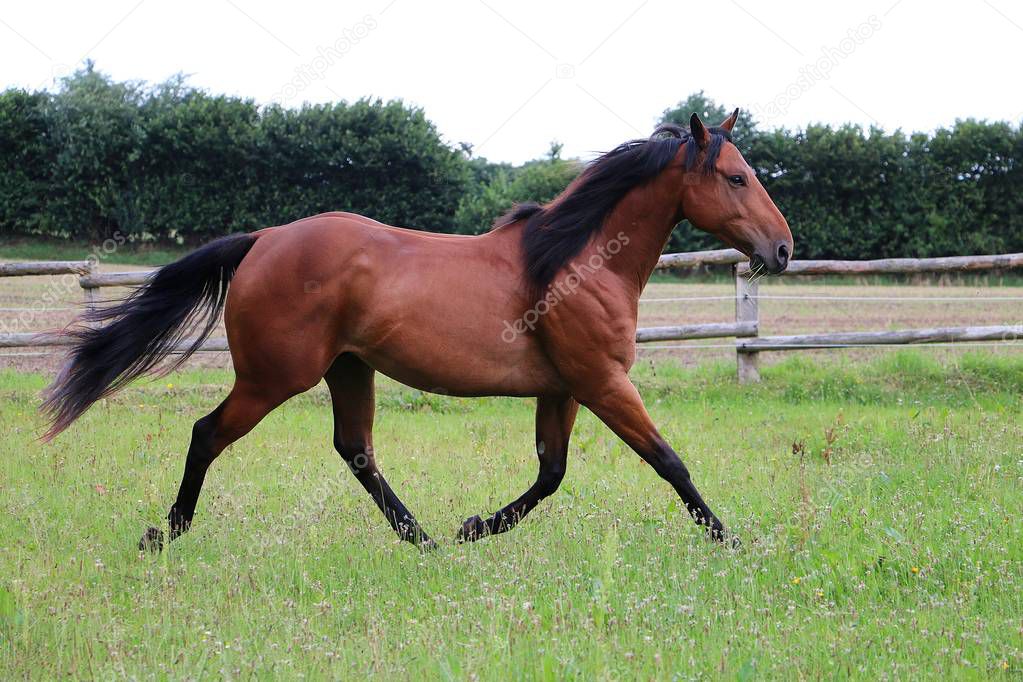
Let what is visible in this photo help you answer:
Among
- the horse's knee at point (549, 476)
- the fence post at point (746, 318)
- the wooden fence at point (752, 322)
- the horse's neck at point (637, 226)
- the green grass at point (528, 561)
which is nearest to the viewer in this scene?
the green grass at point (528, 561)

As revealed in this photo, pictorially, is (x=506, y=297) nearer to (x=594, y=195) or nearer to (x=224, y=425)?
(x=594, y=195)

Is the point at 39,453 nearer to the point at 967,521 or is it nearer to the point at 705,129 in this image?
the point at 705,129

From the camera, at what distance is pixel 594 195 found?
4.72 meters

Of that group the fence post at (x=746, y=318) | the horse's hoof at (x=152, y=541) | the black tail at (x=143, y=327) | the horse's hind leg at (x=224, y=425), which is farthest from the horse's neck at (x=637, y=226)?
the fence post at (x=746, y=318)

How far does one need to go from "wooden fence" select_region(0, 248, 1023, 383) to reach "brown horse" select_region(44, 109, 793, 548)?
5.02 metres

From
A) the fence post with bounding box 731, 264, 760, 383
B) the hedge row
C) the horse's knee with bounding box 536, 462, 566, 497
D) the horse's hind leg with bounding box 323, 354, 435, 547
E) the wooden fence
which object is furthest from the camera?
the hedge row

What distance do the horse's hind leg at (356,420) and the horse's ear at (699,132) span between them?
2116mm

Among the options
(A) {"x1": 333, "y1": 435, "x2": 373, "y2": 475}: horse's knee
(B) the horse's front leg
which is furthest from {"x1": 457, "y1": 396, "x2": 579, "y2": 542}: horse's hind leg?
(A) {"x1": 333, "y1": 435, "x2": 373, "y2": 475}: horse's knee

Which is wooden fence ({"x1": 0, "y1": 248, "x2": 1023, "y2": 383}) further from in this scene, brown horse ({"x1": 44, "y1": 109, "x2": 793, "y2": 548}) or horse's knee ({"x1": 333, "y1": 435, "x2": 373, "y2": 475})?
brown horse ({"x1": 44, "y1": 109, "x2": 793, "y2": 548})

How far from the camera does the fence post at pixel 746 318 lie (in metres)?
9.90

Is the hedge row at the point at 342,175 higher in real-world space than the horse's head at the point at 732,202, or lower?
higher

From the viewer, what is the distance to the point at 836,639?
10.6 ft

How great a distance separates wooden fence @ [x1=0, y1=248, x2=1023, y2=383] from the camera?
9602mm

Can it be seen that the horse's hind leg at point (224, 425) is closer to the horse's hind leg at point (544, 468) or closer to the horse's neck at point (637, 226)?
the horse's hind leg at point (544, 468)
